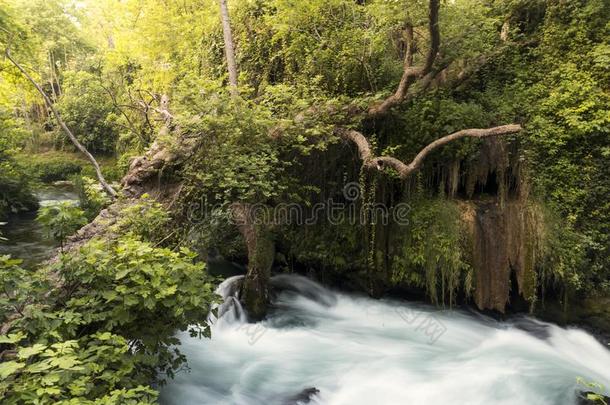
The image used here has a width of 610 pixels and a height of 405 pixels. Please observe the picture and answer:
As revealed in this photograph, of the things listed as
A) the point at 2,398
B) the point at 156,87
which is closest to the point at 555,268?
the point at 2,398

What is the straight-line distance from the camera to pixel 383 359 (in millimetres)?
6363

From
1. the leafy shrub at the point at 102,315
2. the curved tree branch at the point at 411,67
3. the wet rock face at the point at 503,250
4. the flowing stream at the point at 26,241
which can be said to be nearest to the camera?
the leafy shrub at the point at 102,315

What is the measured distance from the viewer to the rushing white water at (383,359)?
5461 mm

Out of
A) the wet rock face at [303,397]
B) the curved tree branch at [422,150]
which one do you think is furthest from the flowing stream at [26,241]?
the curved tree branch at [422,150]

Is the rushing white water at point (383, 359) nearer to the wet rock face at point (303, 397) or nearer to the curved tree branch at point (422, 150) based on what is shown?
the wet rock face at point (303, 397)

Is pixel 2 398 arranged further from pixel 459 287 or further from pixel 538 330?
pixel 538 330

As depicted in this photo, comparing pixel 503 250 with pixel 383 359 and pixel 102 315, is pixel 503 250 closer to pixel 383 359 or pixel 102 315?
pixel 383 359

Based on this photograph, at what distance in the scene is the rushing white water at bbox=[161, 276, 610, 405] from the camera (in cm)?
546

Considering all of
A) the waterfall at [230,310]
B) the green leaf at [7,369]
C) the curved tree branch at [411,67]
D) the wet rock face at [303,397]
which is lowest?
the wet rock face at [303,397]

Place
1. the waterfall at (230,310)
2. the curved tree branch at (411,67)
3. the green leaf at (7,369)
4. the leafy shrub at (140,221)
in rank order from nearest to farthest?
the green leaf at (7,369), the leafy shrub at (140,221), the curved tree branch at (411,67), the waterfall at (230,310)

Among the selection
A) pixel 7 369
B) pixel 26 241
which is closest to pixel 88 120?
pixel 26 241

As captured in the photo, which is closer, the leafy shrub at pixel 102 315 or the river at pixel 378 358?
the leafy shrub at pixel 102 315

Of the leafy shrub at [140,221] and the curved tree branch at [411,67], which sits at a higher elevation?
the curved tree branch at [411,67]

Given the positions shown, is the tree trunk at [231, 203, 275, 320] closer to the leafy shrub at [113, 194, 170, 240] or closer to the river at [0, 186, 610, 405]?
the river at [0, 186, 610, 405]
